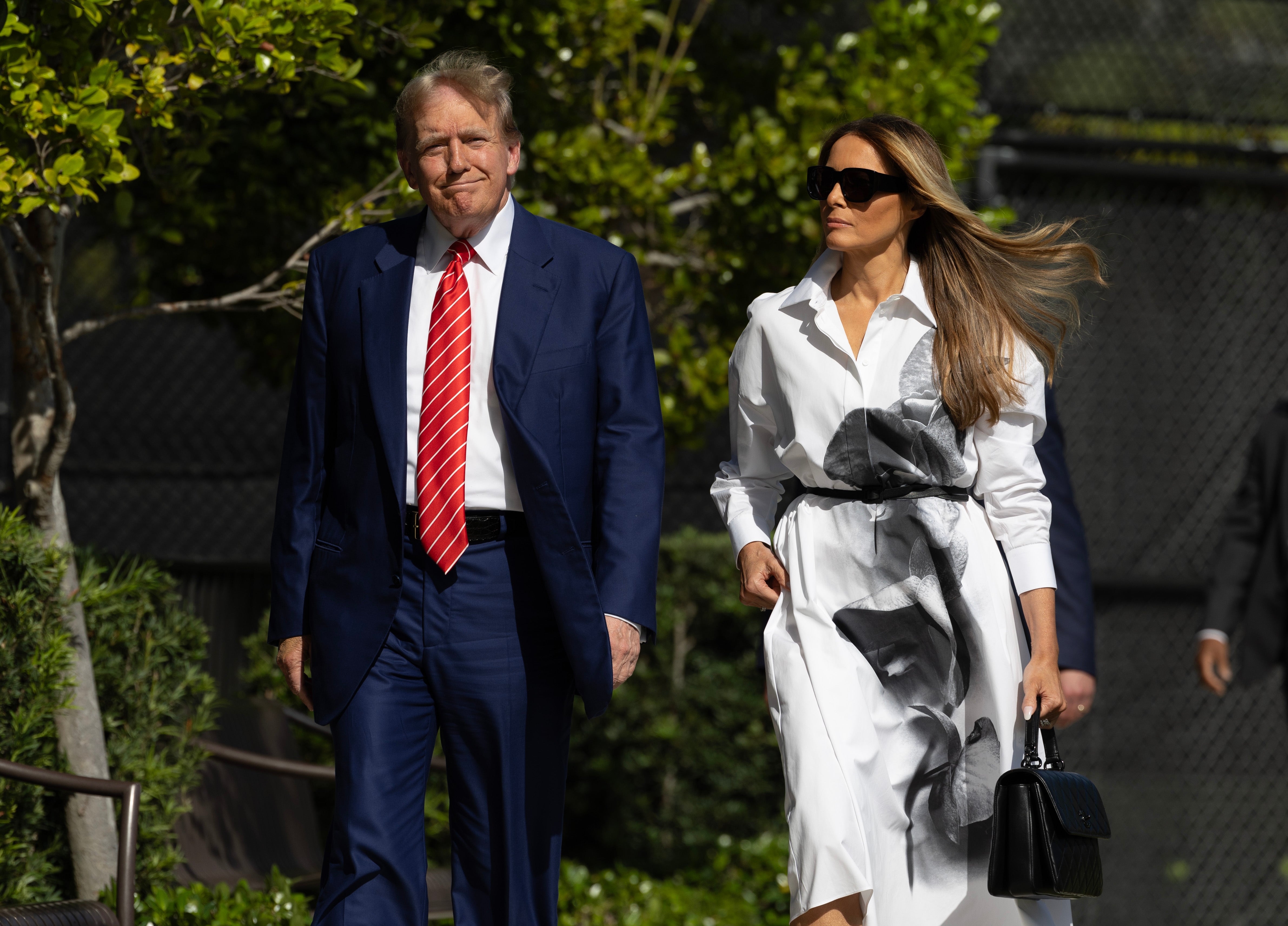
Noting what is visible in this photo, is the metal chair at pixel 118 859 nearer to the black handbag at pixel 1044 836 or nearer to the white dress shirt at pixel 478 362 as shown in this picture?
the white dress shirt at pixel 478 362

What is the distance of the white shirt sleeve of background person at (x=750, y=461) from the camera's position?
303 cm

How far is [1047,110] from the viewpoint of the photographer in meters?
5.83

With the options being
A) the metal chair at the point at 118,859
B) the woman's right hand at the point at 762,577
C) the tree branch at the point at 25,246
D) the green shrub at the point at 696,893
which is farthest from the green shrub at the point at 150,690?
the woman's right hand at the point at 762,577

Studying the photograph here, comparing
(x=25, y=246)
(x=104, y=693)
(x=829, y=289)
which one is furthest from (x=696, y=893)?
(x=25, y=246)

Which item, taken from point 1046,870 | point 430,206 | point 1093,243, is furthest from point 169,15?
point 1093,243

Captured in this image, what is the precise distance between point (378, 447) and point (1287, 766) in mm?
5132

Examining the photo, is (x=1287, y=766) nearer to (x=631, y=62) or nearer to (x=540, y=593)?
(x=631, y=62)

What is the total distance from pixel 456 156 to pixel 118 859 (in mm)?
1840

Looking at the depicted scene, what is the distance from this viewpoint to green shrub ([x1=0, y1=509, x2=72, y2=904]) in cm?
322

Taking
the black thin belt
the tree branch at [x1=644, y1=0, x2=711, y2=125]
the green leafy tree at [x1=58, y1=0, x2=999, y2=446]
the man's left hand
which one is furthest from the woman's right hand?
the tree branch at [x1=644, y1=0, x2=711, y2=125]

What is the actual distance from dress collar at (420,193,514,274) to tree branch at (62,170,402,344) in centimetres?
81

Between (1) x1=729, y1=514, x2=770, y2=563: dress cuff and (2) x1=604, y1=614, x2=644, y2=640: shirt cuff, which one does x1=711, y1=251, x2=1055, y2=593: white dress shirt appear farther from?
(2) x1=604, y1=614, x2=644, y2=640: shirt cuff

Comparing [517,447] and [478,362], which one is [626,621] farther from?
[478,362]

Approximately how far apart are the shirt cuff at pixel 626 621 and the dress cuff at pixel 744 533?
1.13ft
